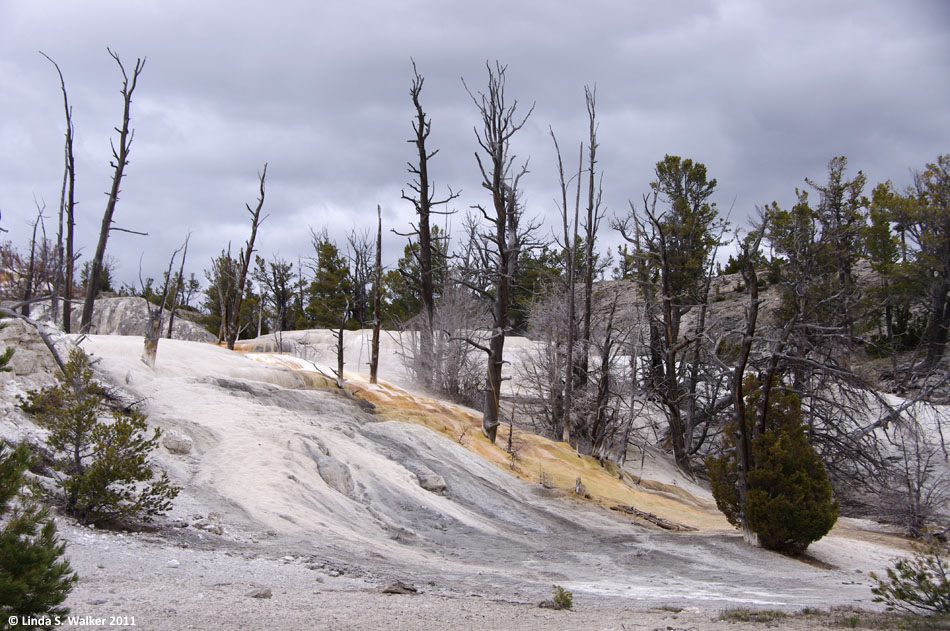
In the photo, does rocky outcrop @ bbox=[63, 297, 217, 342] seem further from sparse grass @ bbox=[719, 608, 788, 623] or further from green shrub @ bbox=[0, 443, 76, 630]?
sparse grass @ bbox=[719, 608, 788, 623]

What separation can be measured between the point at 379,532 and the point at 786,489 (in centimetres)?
710

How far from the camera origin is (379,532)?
11039 millimetres

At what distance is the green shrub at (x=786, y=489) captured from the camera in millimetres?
12086

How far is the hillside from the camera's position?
6031mm

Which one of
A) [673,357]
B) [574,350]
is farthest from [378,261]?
[673,357]

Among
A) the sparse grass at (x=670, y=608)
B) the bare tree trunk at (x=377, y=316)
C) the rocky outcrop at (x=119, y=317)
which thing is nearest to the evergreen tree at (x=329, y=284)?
the rocky outcrop at (x=119, y=317)

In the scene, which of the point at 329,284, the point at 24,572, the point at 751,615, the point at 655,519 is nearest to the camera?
the point at 24,572

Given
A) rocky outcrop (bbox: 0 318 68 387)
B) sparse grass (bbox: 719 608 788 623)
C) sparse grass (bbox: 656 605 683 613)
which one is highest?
rocky outcrop (bbox: 0 318 68 387)

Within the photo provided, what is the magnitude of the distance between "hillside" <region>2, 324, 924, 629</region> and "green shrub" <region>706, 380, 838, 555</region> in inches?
19.3

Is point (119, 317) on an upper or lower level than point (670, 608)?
upper

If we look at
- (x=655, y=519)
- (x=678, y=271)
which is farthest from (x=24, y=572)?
(x=678, y=271)

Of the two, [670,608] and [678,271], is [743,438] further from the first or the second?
[678,271]

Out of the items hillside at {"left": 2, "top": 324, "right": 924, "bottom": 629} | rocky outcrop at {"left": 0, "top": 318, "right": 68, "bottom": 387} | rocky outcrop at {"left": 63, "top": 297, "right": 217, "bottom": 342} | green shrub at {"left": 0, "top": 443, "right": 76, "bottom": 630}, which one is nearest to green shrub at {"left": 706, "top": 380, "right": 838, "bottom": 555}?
hillside at {"left": 2, "top": 324, "right": 924, "bottom": 629}

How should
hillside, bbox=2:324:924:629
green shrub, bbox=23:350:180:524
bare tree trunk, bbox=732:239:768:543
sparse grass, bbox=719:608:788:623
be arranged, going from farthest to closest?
bare tree trunk, bbox=732:239:768:543 < green shrub, bbox=23:350:180:524 < hillside, bbox=2:324:924:629 < sparse grass, bbox=719:608:788:623
